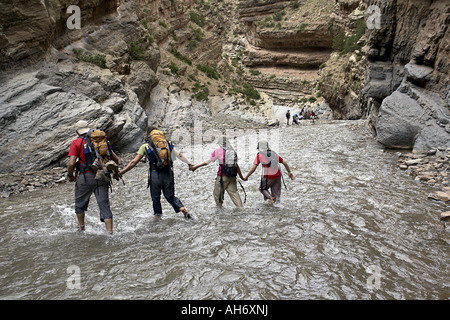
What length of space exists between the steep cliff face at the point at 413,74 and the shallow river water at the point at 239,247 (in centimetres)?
354

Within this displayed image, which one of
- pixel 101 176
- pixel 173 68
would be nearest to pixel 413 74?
pixel 101 176

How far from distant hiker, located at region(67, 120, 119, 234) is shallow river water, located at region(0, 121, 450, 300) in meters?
0.47

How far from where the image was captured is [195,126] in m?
19.2

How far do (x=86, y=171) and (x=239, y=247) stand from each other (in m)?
2.66

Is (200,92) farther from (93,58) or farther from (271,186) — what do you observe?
(271,186)

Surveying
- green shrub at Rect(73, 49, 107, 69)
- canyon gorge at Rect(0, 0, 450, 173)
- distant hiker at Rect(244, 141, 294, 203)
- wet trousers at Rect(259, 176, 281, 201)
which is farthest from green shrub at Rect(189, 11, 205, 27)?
wet trousers at Rect(259, 176, 281, 201)

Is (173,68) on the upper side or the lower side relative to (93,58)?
lower

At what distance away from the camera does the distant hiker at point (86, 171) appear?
4836mm

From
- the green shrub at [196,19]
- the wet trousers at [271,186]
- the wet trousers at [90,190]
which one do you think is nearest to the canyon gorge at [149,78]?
the green shrub at [196,19]

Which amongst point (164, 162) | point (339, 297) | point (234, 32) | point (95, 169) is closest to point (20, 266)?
point (95, 169)

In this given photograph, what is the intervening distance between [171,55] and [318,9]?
27.5 m

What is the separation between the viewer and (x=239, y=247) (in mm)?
4379

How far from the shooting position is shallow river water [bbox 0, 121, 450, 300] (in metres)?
3.34

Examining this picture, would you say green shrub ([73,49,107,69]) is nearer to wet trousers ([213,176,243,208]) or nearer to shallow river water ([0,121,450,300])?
shallow river water ([0,121,450,300])
